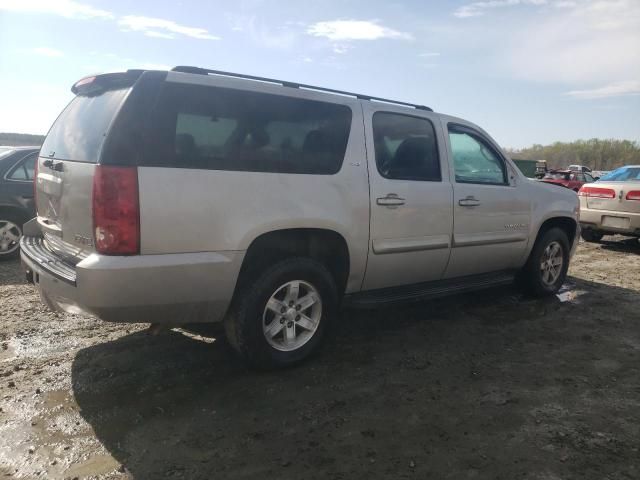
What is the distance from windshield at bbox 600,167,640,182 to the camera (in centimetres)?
888

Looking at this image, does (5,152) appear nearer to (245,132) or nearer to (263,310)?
(245,132)

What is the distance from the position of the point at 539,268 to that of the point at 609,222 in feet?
13.9

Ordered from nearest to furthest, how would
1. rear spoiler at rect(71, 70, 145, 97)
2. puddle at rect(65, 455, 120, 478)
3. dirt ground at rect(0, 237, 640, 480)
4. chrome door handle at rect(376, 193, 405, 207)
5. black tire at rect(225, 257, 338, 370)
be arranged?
puddle at rect(65, 455, 120, 478) < dirt ground at rect(0, 237, 640, 480) < rear spoiler at rect(71, 70, 145, 97) < black tire at rect(225, 257, 338, 370) < chrome door handle at rect(376, 193, 405, 207)

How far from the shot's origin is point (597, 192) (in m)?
8.98

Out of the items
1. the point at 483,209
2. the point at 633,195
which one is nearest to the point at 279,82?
the point at 483,209

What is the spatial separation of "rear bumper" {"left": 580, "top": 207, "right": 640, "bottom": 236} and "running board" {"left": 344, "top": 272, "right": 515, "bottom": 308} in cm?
446

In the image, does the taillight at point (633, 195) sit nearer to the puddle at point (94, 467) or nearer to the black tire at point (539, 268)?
the black tire at point (539, 268)

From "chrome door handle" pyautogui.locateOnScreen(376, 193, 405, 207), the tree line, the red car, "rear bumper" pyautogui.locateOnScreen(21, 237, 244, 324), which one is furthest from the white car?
the tree line

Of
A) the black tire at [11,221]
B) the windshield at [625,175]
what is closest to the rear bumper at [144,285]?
the black tire at [11,221]

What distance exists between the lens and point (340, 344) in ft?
13.4

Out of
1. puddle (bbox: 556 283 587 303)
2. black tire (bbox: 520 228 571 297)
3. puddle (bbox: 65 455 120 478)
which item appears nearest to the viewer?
puddle (bbox: 65 455 120 478)

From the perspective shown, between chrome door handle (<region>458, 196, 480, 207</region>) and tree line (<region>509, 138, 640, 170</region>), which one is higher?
tree line (<region>509, 138, 640, 170</region>)

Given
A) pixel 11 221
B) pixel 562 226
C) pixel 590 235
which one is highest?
pixel 562 226

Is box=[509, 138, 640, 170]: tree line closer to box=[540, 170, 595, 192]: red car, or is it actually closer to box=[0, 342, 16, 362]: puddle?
box=[540, 170, 595, 192]: red car
